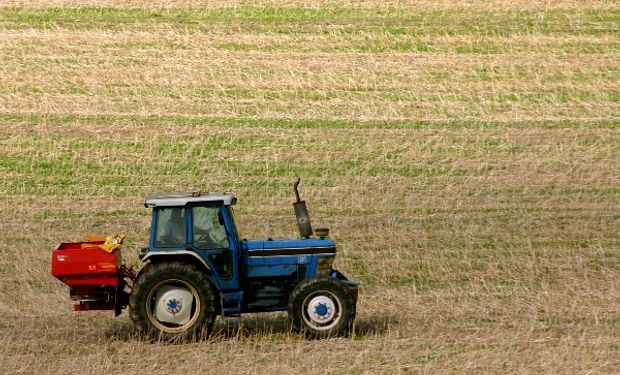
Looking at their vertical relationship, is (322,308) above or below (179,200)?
below

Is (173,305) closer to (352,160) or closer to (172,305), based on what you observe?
(172,305)

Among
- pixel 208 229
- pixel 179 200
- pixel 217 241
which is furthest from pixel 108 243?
pixel 217 241

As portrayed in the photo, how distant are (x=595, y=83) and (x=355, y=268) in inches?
515

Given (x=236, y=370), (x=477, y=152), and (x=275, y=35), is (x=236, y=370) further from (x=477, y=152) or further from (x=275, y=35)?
(x=275, y=35)

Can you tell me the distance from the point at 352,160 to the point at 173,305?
10592 millimetres

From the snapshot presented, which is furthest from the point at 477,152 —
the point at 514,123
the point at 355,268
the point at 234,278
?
the point at 234,278

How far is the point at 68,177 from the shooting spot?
2234 cm

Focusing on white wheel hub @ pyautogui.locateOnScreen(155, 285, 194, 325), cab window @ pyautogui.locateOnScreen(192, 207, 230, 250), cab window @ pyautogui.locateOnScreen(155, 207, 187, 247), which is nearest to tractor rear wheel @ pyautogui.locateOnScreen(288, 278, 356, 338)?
cab window @ pyautogui.locateOnScreen(192, 207, 230, 250)

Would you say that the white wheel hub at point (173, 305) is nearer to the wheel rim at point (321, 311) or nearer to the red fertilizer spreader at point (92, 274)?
the red fertilizer spreader at point (92, 274)

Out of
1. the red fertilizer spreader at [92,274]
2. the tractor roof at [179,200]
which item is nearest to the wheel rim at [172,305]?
the red fertilizer spreader at [92,274]

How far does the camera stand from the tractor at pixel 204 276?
12.6 metres

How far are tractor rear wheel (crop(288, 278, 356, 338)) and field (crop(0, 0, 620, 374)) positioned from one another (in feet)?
0.79

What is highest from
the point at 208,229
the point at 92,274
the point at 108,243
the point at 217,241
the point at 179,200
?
the point at 179,200

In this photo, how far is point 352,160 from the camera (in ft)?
75.0
